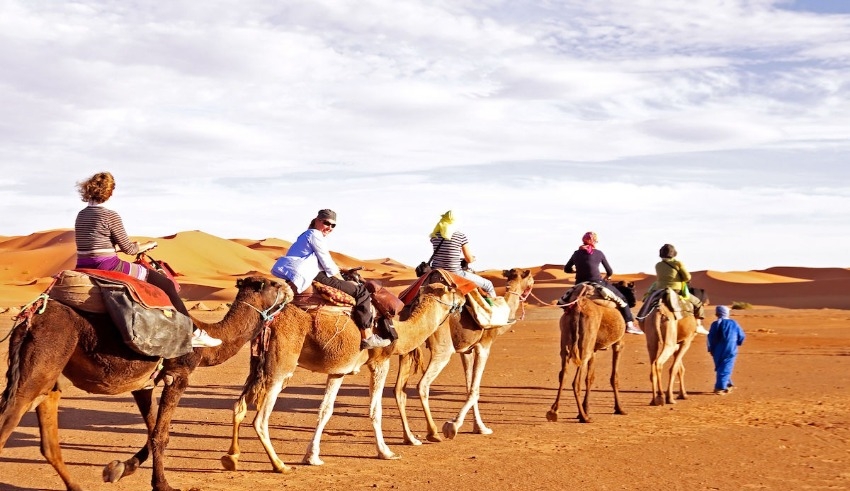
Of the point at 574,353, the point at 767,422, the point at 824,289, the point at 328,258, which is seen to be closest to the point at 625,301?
the point at 574,353

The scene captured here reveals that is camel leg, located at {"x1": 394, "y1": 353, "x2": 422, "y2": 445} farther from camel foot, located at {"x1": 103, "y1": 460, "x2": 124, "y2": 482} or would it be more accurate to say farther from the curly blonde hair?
the curly blonde hair

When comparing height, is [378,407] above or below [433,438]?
above

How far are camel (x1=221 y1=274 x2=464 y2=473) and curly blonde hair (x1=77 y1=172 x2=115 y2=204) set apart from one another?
2.47 meters

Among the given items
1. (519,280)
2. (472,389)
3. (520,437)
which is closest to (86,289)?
(472,389)

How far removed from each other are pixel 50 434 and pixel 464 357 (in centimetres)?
638

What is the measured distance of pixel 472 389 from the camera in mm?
13047

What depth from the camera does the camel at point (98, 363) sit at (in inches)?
315

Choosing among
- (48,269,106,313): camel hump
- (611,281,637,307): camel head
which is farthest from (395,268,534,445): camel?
(48,269,106,313): camel hump

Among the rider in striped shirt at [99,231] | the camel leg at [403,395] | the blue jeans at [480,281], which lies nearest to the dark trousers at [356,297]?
the camel leg at [403,395]

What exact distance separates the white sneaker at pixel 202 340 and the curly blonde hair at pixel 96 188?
1.53 meters

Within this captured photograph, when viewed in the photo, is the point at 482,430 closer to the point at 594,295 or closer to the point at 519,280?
the point at 519,280

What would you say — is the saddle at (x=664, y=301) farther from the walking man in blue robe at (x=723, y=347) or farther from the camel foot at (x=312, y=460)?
the camel foot at (x=312, y=460)

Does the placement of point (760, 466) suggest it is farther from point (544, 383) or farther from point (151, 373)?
point (544, 383)

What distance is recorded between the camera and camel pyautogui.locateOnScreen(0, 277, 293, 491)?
7996mm
